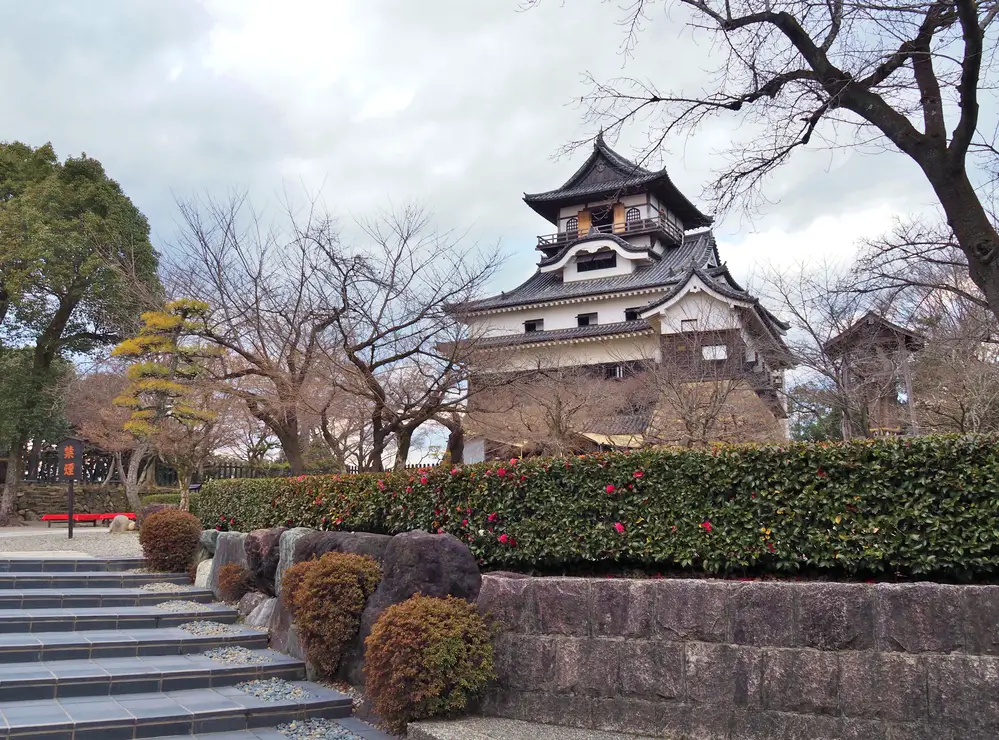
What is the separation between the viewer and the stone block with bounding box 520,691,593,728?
217 inches

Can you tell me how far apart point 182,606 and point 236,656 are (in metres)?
2.08

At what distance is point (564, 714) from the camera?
220 inches

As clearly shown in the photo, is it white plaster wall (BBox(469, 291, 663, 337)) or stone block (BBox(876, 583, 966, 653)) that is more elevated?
white plaster wall (BBox(469, 291, 663, 337))

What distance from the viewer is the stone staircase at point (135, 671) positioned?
19.1 feet

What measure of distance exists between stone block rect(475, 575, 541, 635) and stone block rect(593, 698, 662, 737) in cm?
76

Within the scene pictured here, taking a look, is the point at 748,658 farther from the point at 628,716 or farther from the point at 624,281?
the point at 624,281

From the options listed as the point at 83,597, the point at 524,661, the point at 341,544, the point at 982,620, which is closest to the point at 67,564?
the point at 83,597

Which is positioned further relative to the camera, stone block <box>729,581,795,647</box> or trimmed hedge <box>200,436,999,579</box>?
stone block <box>729,581,795,647</box>

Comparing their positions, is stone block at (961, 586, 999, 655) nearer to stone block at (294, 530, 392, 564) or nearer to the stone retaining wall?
the stone retaining wall

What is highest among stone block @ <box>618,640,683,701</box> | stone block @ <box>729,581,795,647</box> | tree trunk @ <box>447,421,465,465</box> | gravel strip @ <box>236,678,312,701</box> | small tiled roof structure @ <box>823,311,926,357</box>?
small tiled roof structure @ <box>823,311,926,357</box>

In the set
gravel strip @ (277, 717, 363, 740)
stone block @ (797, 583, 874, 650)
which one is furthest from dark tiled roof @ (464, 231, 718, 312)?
stone block @ (797, 583, 874, 650)

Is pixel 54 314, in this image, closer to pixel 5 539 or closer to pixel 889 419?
pixel 5 539

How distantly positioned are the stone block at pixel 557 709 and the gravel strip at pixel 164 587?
6.24 m

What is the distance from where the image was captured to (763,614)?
5027 mm
